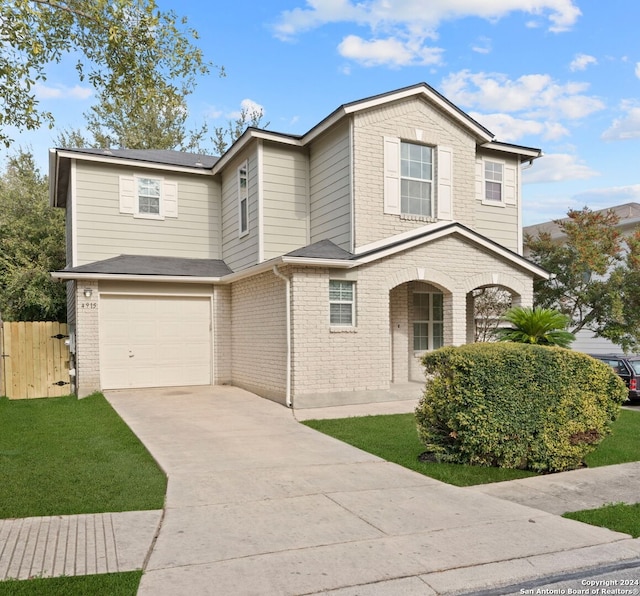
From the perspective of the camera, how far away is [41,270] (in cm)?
2195

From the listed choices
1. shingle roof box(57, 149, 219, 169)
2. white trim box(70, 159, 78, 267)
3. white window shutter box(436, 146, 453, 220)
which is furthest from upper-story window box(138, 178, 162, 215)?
white window shutter box(436, 146, 453, 220)

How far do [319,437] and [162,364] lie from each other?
7.40 meters

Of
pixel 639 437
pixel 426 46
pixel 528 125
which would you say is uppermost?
pixel 528 125

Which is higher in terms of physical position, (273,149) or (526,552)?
(273,149)

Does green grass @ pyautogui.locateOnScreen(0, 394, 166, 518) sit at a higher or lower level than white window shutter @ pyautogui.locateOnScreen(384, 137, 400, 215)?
lower

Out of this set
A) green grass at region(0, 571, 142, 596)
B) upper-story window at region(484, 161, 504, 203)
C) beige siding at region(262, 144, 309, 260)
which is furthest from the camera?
upper-story window at region(484, 161, 504, 203)

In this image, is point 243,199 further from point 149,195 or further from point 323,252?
point 323,252

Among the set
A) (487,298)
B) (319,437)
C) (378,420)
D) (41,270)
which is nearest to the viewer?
(319,437)

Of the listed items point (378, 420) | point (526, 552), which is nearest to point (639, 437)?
point (378, 420)

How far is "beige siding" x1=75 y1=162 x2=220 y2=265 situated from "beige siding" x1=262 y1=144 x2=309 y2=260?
334cm

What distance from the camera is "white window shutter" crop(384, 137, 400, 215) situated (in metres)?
13.5

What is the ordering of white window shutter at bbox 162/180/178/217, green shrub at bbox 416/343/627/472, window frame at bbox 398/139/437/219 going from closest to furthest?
green shrub at bbox 416/343/627/472 → window frame at bbox 398/139/437/219 → white window shutter at bbox 162/180/178/217

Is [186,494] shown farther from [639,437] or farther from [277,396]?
[639,437]

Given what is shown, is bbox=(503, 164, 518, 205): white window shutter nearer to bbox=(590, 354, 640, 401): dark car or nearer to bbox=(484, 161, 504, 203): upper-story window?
bbox=(484, 161, 504, 203): upper-story window
